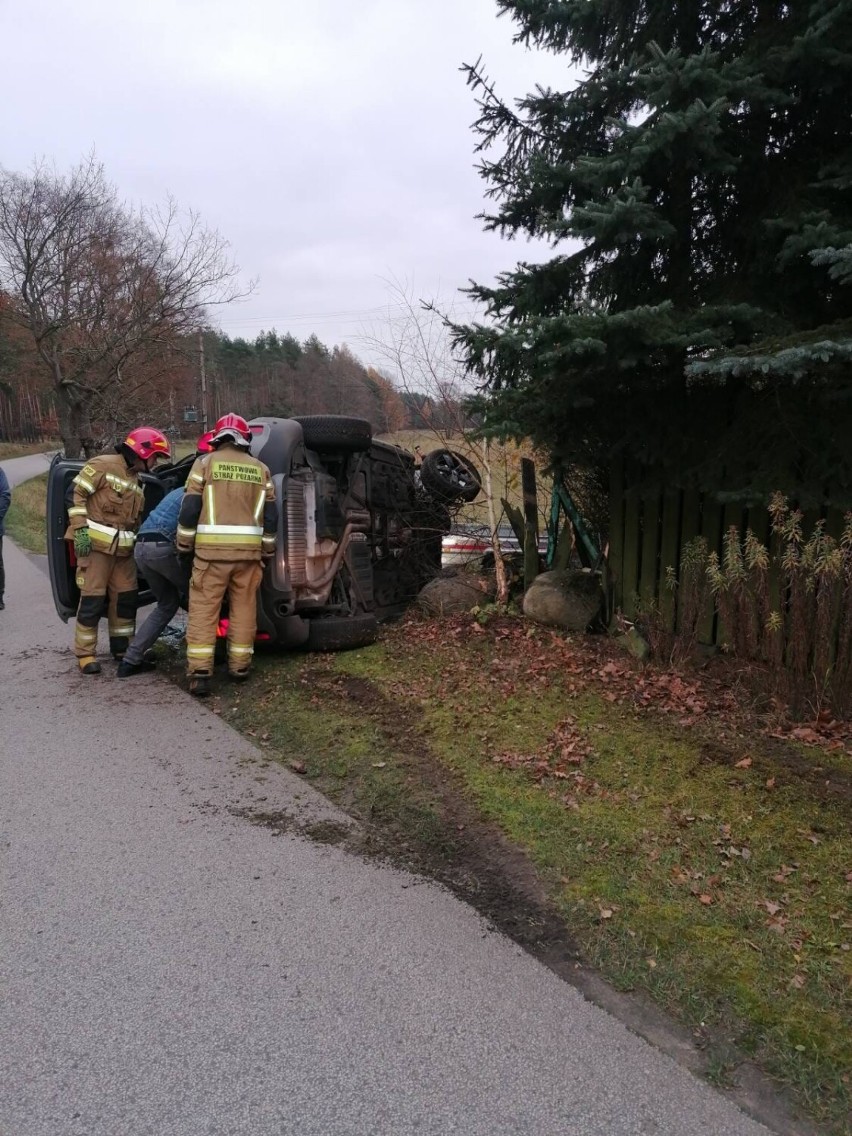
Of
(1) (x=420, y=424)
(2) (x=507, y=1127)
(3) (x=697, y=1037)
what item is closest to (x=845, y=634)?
(3) (x=697, y=1037)

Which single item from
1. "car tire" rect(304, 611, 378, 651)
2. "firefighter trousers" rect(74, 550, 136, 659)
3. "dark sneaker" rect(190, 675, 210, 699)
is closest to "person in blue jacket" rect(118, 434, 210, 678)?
"firefighter trousers" rect(74, 550, 136, 659)

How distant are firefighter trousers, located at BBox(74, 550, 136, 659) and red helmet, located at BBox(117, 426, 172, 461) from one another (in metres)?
0.90

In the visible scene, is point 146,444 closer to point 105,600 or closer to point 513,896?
point 105,600

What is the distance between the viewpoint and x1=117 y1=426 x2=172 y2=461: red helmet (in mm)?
6539

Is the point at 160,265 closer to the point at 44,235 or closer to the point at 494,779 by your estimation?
the point at 44,235

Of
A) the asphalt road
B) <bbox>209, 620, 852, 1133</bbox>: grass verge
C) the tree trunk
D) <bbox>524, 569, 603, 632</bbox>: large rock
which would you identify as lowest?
the asphalt road

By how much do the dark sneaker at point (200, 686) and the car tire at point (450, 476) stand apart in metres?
3.33

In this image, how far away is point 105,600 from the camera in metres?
6.79

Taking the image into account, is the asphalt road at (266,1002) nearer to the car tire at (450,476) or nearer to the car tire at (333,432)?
the car tire at (333,432)

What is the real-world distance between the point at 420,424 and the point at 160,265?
33.4 ft

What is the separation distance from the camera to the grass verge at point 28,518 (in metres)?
16.1

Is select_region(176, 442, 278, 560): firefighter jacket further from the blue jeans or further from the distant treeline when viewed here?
the distant treeline

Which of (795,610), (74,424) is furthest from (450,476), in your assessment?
(74,424)

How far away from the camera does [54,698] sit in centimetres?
577
